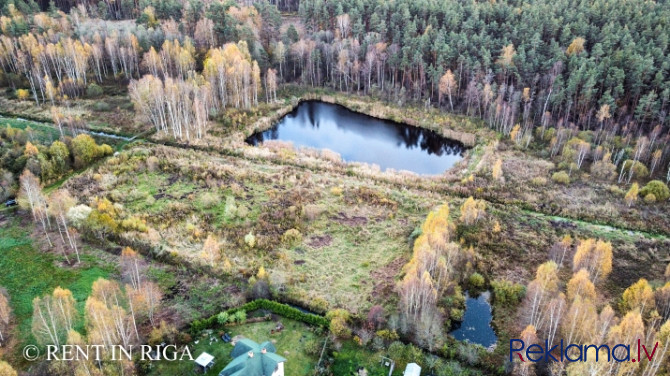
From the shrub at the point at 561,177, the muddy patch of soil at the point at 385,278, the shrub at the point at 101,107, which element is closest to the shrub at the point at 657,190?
the shrub at the point at 561,177

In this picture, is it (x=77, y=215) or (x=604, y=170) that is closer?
(x=77, y=215)

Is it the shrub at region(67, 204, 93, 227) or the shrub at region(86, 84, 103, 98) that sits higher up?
the shrub at region(86, 84, 103, 98)

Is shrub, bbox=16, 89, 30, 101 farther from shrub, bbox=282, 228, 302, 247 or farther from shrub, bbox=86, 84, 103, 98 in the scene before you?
shrub, bbox=282, 228, 302, 247

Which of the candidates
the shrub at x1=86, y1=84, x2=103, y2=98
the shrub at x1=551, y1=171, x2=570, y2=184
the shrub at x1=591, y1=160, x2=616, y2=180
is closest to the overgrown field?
the shrub at x1=551, y1=171, x2=570, y2=184

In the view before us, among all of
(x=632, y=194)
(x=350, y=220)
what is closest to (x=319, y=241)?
(x=350, y=220)

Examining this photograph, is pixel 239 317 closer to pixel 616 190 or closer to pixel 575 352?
pixel 575 352

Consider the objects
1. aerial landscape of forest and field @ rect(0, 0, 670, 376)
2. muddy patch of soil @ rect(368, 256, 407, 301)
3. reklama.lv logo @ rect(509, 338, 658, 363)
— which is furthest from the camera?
muddy patch of soil @ rect(368, 256, 407, 301)

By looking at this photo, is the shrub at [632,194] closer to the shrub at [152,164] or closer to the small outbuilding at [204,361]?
the small outbuilding at [204,361]
